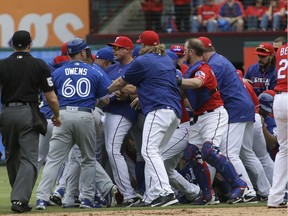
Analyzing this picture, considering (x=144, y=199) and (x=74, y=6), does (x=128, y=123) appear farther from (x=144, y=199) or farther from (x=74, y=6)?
(x=74, y=6)

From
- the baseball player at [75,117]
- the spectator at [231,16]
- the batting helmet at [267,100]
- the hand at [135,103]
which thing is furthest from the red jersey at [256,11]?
the baseball player at [75,117]

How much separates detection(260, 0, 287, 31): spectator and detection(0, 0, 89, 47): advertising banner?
4.69 m

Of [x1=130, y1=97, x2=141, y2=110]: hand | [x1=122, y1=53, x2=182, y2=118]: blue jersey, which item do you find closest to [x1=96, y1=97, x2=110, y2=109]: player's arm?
[x1=130, y1=97, x2=141, y2=110]: hand

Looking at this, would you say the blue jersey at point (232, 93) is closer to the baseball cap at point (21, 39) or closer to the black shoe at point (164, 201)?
the black shoe at point (164, 201)

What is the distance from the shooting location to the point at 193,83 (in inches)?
453

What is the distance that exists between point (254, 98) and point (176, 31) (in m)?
11.6

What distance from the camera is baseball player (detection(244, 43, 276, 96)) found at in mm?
13672

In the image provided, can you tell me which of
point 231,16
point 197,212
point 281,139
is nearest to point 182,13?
point 231,16

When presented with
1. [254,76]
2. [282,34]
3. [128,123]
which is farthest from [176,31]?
[128,123]

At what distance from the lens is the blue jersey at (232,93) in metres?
12.3

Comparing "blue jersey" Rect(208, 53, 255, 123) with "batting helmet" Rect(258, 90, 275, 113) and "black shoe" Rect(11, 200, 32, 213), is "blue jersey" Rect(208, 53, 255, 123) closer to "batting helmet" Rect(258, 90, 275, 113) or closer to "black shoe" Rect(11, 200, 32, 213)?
"batting helmet" Rect(258, 90, 275, 113)

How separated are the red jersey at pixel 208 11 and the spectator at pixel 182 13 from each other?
704mm

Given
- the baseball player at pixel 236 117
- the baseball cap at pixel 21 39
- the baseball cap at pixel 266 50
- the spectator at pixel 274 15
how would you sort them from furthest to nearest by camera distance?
the spectator at pixel 274 15 → the baseball cap at pixel 266 50 → the baseball player at pixel 236 117 → the baseball cap at pixel 21 39

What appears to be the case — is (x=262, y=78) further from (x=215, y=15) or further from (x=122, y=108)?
(x=215, y=15)
